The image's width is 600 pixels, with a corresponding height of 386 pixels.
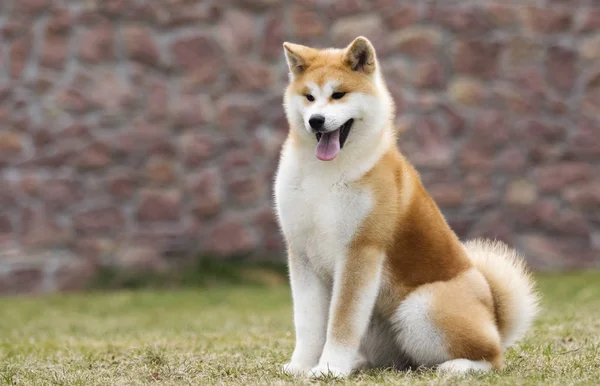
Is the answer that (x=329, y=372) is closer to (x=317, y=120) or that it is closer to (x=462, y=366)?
(x=462, y=366)

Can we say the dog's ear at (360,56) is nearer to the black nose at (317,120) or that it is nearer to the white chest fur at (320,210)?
the black nose at (317,120)

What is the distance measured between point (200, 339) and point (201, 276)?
9.20ft

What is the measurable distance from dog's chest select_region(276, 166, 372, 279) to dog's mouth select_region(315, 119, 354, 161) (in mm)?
93

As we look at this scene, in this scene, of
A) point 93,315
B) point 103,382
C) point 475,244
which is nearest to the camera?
point 103,382

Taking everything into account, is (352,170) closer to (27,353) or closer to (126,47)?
(27,353)

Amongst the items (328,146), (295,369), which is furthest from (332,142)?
(295,369)

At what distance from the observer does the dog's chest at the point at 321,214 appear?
→ 3.81m

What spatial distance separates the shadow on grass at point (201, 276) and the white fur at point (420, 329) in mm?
4458

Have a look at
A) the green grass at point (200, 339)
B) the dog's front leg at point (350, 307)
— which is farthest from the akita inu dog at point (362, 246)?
the green grass at point (200, 339)

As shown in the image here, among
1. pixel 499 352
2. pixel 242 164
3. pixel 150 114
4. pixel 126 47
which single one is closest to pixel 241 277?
pixel 242 164

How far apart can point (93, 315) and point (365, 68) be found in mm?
4066

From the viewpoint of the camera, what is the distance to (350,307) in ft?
12.4

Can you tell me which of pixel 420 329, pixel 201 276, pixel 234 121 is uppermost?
pixel 420 329

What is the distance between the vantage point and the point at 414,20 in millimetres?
8453
